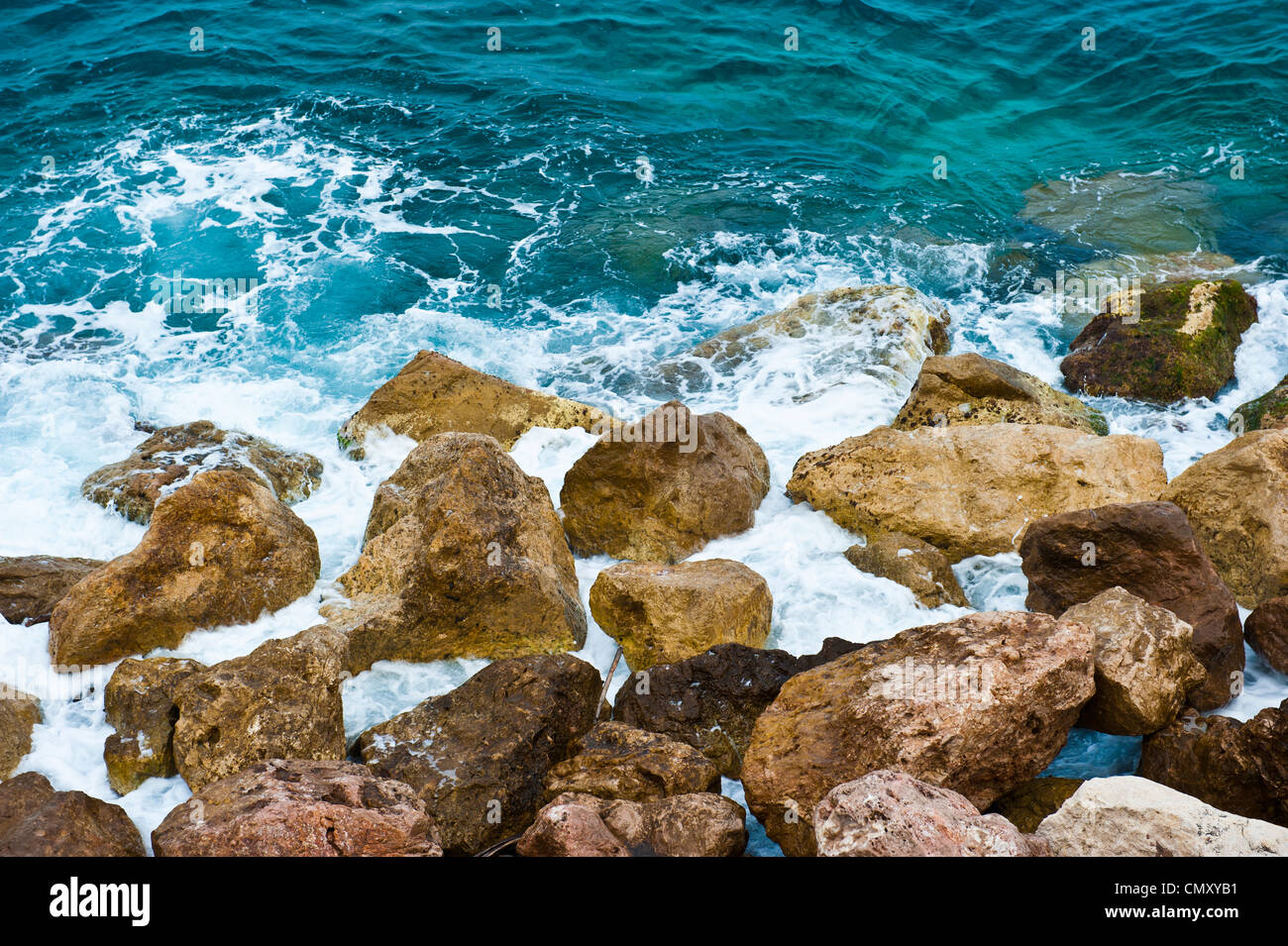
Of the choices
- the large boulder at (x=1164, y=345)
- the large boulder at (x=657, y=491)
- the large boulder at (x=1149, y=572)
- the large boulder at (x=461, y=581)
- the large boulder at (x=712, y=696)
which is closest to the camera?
the large boulder at (x=712, y=696)

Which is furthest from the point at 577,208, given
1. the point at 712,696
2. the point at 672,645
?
the point at 712,696

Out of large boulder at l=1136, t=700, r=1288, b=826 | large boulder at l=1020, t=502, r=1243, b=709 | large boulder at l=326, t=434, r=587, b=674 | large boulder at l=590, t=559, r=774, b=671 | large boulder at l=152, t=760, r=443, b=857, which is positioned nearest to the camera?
large boulder at l=152, t=760, r=443, b=857

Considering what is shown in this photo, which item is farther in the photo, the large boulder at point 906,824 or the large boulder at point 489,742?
the large boulder at point 489,742

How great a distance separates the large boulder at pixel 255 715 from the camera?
22.7 ft

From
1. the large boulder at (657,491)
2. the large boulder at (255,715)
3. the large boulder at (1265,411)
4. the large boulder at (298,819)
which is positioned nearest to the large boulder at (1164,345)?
the large boulder at (1265,411)

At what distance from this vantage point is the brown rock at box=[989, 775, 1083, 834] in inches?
261

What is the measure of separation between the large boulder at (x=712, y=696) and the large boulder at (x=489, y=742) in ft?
1.46

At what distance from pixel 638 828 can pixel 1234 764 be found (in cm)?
381

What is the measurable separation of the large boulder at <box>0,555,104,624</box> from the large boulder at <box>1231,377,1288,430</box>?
40.7 ft

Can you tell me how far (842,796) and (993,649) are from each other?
72.8 inches

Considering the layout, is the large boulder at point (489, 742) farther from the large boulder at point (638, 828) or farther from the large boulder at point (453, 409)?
the large boulder at point (453, 409)

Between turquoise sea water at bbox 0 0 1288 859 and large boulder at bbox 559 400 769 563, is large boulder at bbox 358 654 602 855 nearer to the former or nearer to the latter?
turquoise sea water at bbox 0 0 1288 859

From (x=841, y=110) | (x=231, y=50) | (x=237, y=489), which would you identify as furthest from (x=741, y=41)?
(x=237, y=489)

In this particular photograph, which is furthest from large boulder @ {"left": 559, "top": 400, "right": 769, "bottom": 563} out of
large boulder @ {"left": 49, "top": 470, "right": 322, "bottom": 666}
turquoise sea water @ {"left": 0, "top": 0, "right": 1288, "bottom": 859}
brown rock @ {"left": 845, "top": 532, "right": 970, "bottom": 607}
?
large boulder @ {"left": 49, "top": 470, "right": 322, "bottom": 666}
